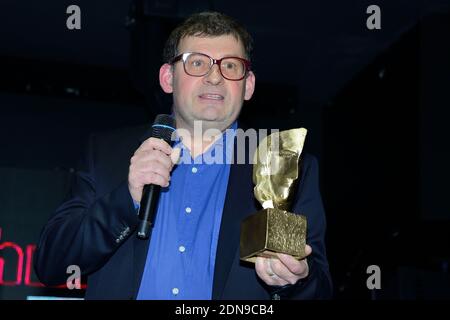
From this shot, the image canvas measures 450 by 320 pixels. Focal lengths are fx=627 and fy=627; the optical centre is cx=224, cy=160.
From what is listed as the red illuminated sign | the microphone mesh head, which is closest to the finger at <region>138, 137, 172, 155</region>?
the microphone mesh head

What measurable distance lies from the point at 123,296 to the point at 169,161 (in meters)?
0.43

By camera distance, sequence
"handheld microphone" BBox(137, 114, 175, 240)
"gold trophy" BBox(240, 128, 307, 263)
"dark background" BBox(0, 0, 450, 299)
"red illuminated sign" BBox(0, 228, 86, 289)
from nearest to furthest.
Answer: "gold trophy" BBox(240, 128, 307, 263) → "handheld microphone" BBox(137, 114, 175, 240) → "dark background" BBox(0, 0, 450, 299) → "red illuminated sign" BBox(0, 228, 86, 289)

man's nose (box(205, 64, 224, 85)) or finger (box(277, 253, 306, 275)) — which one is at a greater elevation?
man's nose (box(205, 64, 224, 85))

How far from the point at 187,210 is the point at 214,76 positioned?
0.43 metres

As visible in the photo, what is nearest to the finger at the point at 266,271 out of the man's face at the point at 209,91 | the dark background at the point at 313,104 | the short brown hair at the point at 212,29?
the man's face at the point at 209,91

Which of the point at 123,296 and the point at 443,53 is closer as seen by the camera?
the point at 123,296

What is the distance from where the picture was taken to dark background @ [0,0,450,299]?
4684mm

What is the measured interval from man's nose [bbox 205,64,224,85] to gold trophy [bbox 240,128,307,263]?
16.0 inches

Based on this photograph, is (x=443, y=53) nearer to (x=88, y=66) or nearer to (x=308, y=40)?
(x=308, y=40)

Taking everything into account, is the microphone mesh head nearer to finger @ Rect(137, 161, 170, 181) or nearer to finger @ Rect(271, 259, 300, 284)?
finger @ Rect(137, 161, 170, 181)

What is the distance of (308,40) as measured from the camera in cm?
627

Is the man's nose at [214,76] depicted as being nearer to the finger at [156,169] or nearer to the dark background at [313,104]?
the finger at [156,169]
